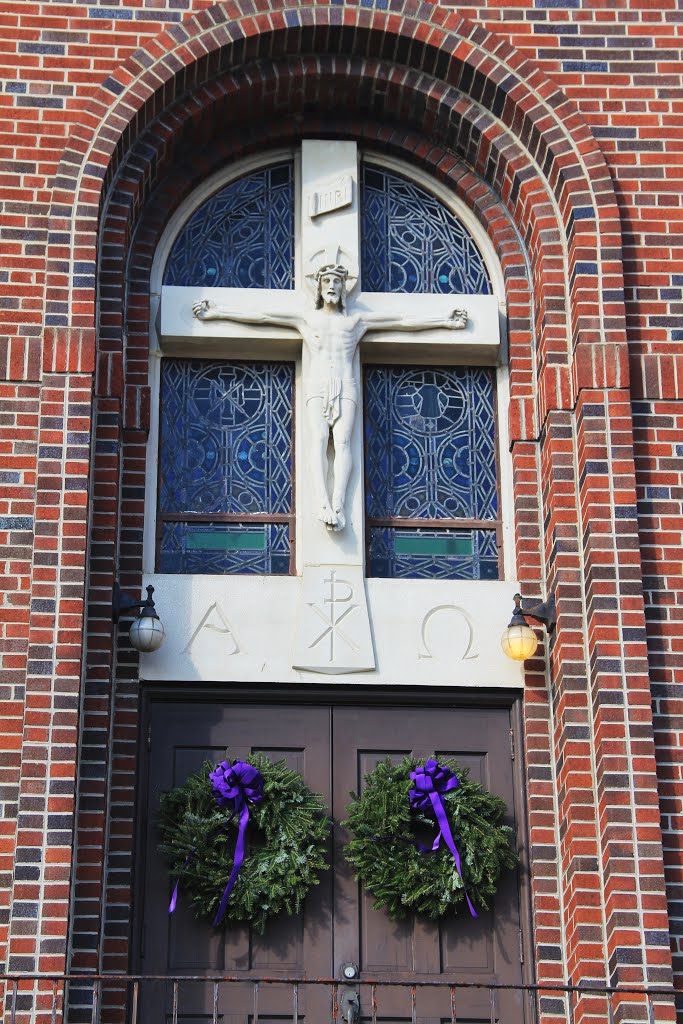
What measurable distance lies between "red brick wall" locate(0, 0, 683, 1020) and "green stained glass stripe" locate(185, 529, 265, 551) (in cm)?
36

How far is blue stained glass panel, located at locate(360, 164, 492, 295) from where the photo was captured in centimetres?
1188

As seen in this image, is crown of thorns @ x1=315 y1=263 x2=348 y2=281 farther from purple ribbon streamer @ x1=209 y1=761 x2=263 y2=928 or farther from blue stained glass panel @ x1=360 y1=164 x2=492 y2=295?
purple ribbon streamer @ x1=209 y1=761 x2=263 y2=928

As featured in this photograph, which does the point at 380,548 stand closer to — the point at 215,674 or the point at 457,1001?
the point at 215,674

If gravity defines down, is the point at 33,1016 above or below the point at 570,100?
below

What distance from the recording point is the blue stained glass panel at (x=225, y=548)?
11.1 metres

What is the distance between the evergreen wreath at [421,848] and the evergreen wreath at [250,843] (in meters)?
0.25

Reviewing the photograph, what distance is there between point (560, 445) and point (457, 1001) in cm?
309

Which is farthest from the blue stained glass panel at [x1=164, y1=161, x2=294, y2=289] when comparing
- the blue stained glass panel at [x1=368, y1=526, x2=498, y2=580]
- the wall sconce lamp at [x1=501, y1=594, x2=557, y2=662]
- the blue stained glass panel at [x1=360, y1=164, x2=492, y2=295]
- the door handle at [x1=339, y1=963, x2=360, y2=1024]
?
the door handle at [x1=339, y1=963, x2=360, y2=1024]

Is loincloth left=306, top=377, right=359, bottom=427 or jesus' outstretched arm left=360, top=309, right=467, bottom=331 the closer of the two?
loincloth left=306, top=377, right=359, bottom=427

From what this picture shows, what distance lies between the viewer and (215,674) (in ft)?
35.0

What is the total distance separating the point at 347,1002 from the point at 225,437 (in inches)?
131

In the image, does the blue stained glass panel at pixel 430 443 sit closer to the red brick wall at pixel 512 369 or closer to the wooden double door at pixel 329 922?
the red brick wall at pixel 512 369

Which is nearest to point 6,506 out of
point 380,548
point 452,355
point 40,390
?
point 40,390

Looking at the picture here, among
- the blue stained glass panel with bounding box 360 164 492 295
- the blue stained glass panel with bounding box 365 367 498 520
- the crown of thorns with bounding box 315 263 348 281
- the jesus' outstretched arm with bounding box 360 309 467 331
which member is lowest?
the blue stained glass panel with bounding box 365 367 498 520
